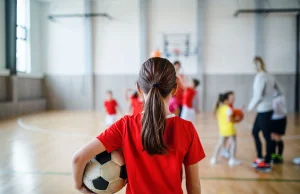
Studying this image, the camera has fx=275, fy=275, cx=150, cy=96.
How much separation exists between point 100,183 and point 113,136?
0.24 metres

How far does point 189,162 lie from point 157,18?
434 inches

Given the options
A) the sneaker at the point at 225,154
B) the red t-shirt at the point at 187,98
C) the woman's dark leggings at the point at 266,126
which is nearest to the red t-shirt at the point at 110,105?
the red t-shirt at the point at 187,98

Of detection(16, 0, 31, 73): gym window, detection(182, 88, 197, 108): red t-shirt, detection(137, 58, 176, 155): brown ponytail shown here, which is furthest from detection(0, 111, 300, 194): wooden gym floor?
detection(16, 0, 31, 73): gym window

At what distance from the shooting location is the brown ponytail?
112 cm

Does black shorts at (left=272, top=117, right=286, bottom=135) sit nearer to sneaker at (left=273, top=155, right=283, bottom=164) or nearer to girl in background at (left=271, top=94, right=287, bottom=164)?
girl in background at (left=271, top=94, right=287, bottom=164)

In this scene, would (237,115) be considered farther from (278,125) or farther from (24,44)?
(24,44)

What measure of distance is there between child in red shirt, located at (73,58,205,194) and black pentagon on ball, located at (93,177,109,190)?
8 centimetres

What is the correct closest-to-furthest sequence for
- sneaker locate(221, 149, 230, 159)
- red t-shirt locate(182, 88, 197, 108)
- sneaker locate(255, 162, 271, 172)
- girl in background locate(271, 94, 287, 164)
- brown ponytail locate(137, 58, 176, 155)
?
brown ponytail locate(137, 58, 176, 155) < sneaker locate(255, 162, 271, 172) < girl in background locate(271, 94, 287, 164) < sneaker locate(221, 149, 230, 159) < red t-shirt locate(182, 88, 197, 108)

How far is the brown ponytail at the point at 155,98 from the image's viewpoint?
1.12m

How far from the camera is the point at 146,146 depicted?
1.12m

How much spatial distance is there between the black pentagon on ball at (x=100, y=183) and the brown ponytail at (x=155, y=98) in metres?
0.28

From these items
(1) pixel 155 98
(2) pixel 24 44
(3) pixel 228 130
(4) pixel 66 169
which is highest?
(2) pixel 24 44

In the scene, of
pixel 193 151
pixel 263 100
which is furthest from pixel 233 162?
pixel 193 151

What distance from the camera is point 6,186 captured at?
286 centimetres
